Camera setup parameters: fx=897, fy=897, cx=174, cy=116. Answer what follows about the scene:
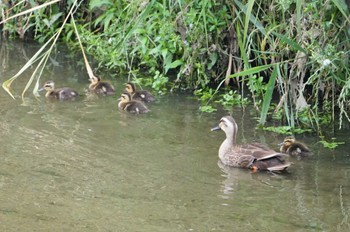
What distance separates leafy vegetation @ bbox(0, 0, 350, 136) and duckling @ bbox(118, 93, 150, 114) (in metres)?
0.53

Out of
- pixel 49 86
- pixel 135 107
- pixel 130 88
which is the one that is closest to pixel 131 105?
pixel 135 107

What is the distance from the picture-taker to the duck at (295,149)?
742 cm

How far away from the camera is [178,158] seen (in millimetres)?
7340

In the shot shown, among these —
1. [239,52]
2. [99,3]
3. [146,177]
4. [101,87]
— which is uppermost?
[99,3]

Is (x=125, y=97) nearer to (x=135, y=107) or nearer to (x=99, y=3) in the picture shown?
(x=135, y=107)

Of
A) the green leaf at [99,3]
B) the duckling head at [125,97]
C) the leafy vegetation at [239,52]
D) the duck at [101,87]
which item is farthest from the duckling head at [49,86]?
the green leaf at [99,3]

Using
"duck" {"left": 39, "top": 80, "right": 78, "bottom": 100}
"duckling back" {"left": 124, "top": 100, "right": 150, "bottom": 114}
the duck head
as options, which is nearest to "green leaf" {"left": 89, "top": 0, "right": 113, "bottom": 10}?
"duck" {"left": 39, "top": 80, "right": 78, "bottom": 100}

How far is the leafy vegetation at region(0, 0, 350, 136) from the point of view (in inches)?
299

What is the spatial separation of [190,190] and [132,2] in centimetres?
278

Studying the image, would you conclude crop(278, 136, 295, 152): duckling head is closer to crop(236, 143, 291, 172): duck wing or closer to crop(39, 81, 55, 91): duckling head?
crop(236, 143, 291, 172): duck wing

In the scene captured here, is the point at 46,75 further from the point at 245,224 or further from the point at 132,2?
the point at 245,224

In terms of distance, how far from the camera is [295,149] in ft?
24.4

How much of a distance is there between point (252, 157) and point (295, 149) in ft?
1.41

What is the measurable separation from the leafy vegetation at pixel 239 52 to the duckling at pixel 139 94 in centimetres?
34
